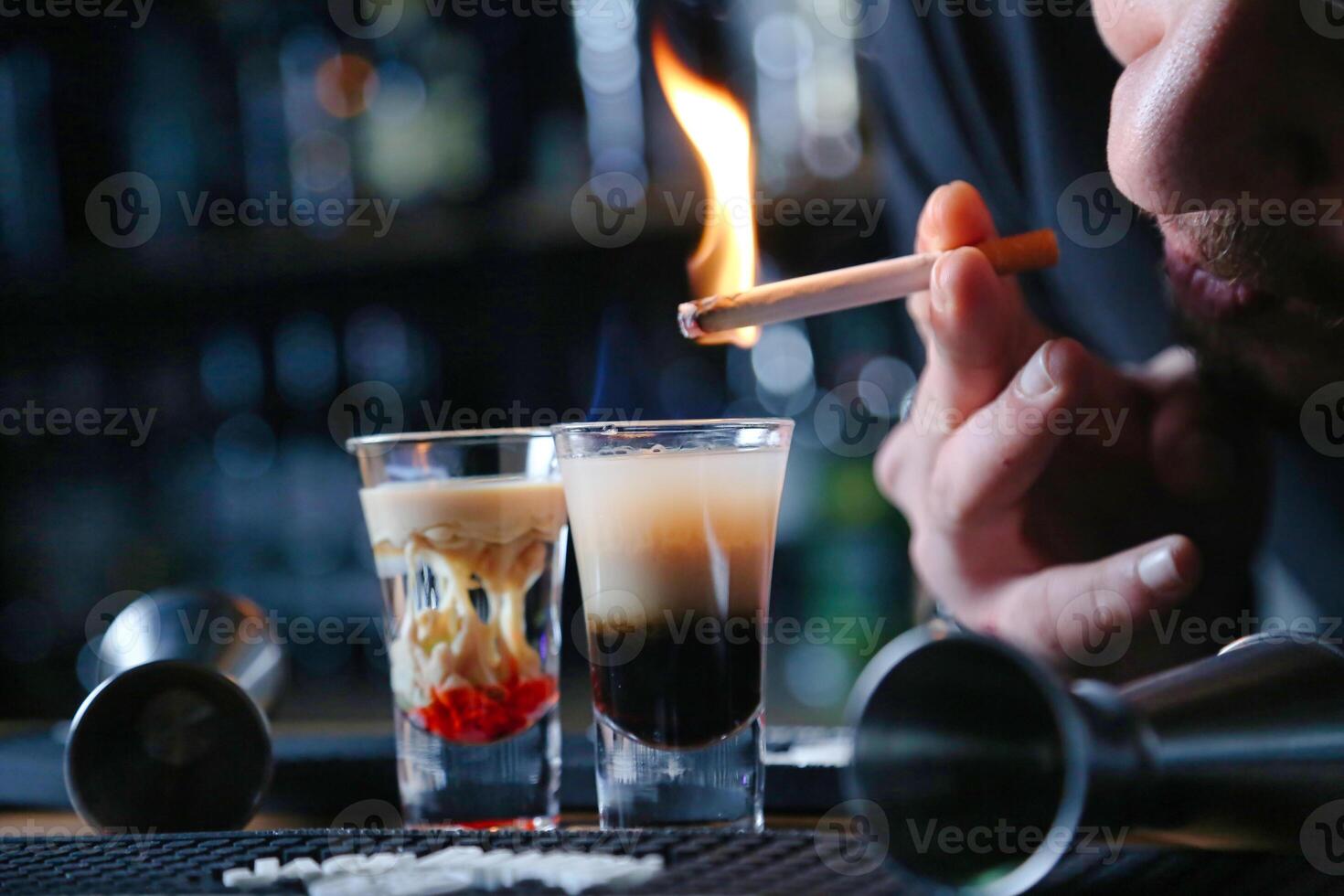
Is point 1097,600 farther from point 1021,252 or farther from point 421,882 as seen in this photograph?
point 421,882

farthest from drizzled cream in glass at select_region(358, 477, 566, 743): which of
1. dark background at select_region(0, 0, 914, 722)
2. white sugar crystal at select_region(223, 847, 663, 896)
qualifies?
dark background at select_region(0, 0, 914, 722)

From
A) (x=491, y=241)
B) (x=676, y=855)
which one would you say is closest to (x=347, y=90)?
(x=491, y=241)

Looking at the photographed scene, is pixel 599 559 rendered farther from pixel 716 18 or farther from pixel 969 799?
pixel 716 18

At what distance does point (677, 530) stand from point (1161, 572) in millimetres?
326

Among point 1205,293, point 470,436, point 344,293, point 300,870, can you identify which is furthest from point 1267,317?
point 344,293

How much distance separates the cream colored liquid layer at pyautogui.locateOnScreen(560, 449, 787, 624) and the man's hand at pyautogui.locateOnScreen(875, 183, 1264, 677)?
6.9 inches

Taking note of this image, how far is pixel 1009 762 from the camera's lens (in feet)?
1.58

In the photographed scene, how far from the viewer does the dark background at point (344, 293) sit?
2.11m

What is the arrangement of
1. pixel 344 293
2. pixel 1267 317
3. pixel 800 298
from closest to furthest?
pixel 800 298, pixel 1267 317, pixel 344 293

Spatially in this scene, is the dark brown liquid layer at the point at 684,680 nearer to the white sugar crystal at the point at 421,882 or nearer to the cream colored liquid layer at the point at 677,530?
the cream colored liquid layer at the point at 677,530

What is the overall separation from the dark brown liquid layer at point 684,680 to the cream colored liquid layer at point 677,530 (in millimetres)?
13

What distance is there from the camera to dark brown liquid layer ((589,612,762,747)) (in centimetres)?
75

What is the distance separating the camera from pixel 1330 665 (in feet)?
1.96

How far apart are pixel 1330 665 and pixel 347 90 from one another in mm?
1965
